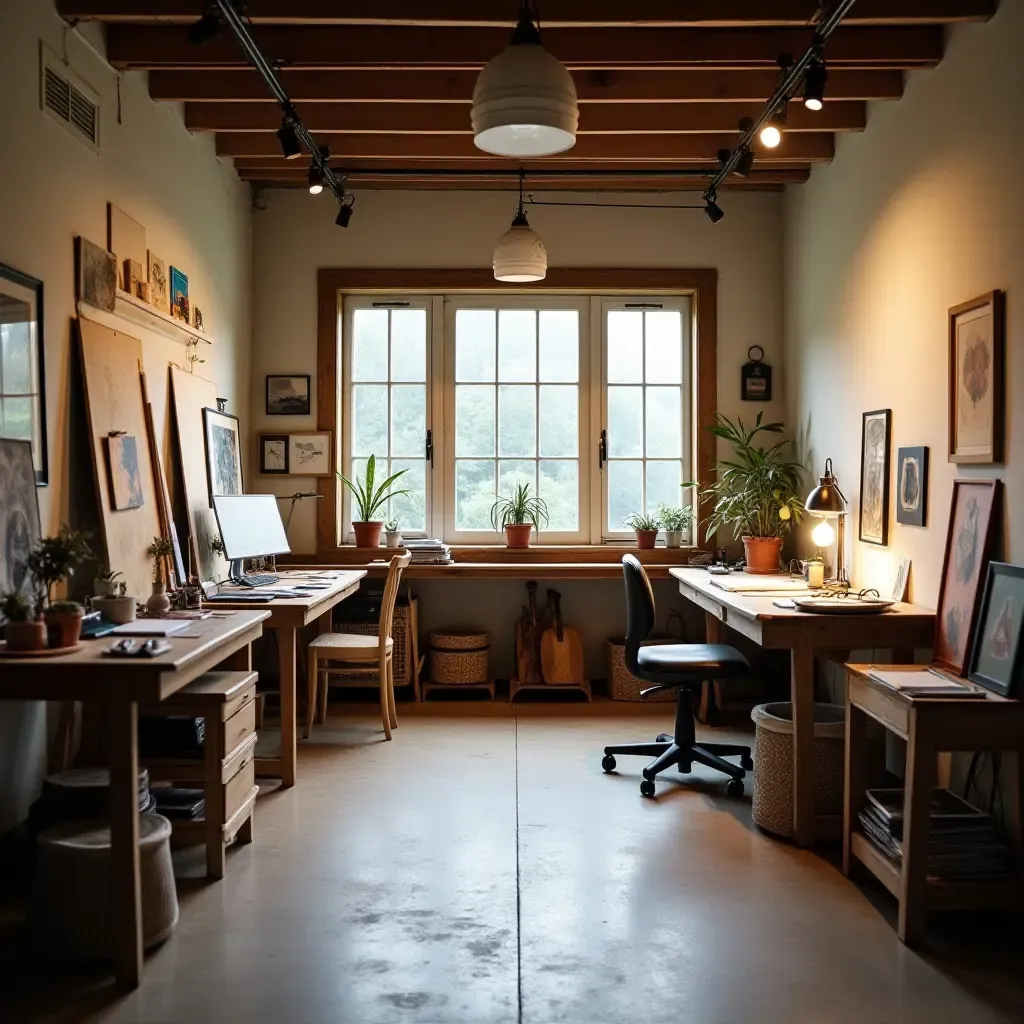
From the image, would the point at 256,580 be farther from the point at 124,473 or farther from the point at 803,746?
the point at 803,746

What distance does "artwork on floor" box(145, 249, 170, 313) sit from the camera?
461 cm

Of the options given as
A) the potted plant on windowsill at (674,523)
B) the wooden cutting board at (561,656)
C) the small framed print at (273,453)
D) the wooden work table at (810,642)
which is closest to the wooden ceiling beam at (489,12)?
the wooden work table at (810,642)

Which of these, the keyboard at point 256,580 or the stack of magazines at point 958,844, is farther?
the keyboard at point 256,580

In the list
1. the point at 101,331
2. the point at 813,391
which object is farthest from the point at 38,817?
the point at 813,391

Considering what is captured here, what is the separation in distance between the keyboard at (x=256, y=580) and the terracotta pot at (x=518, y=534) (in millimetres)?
1508

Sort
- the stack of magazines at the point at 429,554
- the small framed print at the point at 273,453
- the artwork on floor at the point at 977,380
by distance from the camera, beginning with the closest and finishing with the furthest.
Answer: the artwork on floor at the point at 977,380, the stack of magazines at the point at 429,554, the small framed print at the point at 273,453

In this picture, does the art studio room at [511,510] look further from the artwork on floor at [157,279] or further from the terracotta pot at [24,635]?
the artwork on floor at [157,279]

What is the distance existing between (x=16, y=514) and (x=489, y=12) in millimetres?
2408

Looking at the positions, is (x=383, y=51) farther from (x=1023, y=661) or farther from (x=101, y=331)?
(x=1023, y=661)

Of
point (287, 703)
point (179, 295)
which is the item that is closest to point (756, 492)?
point (287, 703)

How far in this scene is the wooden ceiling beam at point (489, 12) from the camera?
12.4 feet

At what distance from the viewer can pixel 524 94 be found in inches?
113

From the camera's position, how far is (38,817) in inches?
141

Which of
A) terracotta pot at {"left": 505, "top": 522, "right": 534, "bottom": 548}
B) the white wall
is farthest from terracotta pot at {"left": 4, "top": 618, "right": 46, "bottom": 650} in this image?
terracotta pot at {"left": 505, "top": 522, "right": 534, "bottom": 548}
